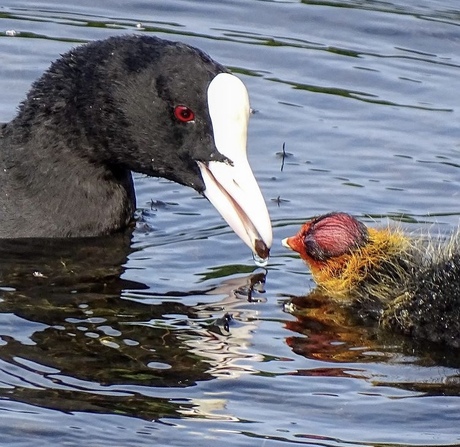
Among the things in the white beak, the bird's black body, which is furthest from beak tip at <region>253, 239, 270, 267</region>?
the bird's black body

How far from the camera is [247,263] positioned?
648 centimetres

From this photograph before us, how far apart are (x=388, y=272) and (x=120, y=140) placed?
1.37m

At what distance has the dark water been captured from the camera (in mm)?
4988

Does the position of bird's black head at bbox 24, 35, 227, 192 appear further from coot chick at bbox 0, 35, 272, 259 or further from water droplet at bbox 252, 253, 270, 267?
water droplet at bbox 252, 253, 270, 267

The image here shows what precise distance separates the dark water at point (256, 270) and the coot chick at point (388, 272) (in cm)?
10

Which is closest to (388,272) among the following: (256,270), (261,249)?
(261,249)

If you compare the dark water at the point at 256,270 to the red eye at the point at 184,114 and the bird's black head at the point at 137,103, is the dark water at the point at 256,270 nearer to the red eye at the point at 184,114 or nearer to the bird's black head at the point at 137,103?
the bird's black head at the point at 137,103

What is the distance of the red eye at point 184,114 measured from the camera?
6.19 metres

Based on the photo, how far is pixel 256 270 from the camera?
6.41 metres

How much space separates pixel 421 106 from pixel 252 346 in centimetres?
322

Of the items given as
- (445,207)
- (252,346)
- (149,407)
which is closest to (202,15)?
(445,207)

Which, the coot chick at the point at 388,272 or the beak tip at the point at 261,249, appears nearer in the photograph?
the coot chick at the point at 388,272

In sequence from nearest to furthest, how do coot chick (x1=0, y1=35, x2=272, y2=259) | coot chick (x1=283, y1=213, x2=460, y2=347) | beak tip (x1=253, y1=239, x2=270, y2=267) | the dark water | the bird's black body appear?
the dark water < coot chick (x1=283, y1=213, x2=460, y2=347) < beak tip (x1=253, y1=239, x2=270, y2=267) < coot chick (x1=0, y1=35, x2=272, y2=259) < the bird's black body

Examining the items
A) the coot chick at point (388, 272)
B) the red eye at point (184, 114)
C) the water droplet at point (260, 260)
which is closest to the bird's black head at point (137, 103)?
the red eye at point (184, 114)
